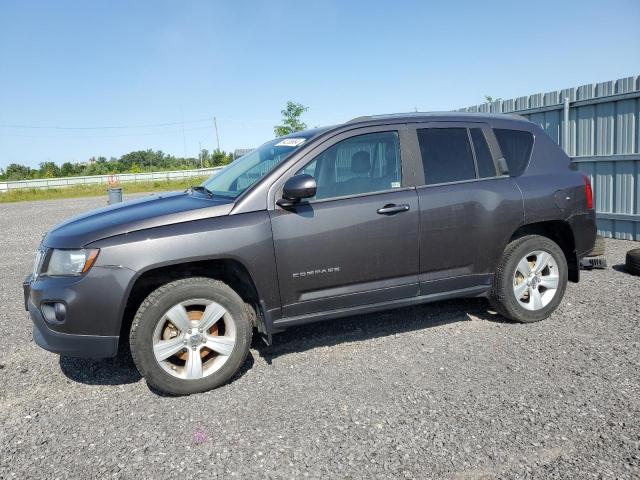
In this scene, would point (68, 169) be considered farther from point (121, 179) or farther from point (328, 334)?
point (328, 334)

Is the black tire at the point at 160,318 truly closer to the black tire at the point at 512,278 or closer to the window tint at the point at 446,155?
the window tint at the point at 446,155

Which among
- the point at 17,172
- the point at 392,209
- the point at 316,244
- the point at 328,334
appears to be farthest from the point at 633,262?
the point at 17,172

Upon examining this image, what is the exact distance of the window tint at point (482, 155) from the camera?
4.48 metres

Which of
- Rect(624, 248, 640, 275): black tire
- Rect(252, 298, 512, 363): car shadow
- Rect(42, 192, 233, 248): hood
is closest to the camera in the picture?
Rect(42, 192, 233, 248): hood

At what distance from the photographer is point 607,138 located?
8.29 metres

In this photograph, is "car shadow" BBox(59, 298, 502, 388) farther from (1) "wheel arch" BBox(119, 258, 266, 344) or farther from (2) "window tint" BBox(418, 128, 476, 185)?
(2) "window tint" BBox(418, 128, 476, 185)

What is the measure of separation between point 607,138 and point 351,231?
21.3 feet

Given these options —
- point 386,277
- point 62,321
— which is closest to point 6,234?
point 62,321

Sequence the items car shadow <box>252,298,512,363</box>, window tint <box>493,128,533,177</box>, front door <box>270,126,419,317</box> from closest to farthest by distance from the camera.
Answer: front door <box>270,126,419,317</box>
car shadow <box>252,298,512,363</box>
window tint <box>493,128,533,177</box>

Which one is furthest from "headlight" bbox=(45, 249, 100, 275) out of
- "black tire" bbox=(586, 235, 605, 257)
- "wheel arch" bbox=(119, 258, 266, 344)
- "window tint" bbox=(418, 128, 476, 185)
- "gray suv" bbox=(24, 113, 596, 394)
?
"black tire" bbox=(586, 235, 605, 257)

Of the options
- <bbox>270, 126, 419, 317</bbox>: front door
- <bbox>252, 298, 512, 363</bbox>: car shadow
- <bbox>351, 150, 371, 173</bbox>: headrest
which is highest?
<bbox>351, 150, 371, 173</bbox>: headrest

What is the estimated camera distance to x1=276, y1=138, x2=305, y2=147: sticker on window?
4.16m

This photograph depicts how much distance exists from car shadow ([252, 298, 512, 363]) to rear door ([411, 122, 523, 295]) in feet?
2.13

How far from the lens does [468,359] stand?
396 centimetres
